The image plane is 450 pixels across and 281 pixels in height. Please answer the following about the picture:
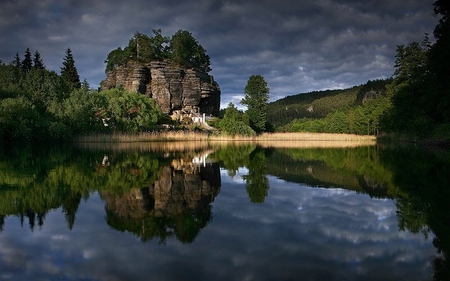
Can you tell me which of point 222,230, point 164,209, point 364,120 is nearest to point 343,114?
point 364,120

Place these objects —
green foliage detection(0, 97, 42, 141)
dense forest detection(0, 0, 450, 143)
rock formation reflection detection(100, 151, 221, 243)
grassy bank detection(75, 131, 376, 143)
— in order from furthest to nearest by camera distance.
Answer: grassy bank detection(75, 131, 376, 143)
green foliage detection(0, 97, 42, 141)
dense forest detection(0, 0, 450, 143)
rock formation reflection detection(100, 151, 221, 243)

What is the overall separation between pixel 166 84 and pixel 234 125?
63.7 feet

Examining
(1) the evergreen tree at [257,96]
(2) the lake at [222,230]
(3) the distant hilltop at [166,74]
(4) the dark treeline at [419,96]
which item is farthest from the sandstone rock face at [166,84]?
(2) the lake at [222,230]

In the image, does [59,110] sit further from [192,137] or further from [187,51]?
[187,51]

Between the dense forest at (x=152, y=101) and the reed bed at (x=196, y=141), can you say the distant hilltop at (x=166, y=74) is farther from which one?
the reed bed at (x=196, y=141)

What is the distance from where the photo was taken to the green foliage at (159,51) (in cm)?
6956

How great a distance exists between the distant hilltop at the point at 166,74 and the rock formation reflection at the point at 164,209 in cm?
5535

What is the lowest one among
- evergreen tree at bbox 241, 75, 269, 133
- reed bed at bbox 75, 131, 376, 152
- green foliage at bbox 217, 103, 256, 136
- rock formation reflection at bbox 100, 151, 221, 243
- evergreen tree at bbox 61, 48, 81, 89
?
reed bed at bbox 75, 131, 376, 152

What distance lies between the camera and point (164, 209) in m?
6.67

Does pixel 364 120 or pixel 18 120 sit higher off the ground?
pixel 364 120

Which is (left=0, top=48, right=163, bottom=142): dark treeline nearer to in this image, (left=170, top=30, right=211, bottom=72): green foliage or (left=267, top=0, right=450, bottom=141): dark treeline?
(left=170, top=30, right=211, bottom=72): green foliage

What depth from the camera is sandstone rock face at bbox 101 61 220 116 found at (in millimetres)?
63781

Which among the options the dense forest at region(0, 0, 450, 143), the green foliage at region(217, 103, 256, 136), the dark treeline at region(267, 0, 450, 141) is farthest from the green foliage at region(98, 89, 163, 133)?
the dark treeline at region(267, 0, 450, 141)

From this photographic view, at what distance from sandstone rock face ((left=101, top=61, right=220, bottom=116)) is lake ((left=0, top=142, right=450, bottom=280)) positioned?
54.9 meters
